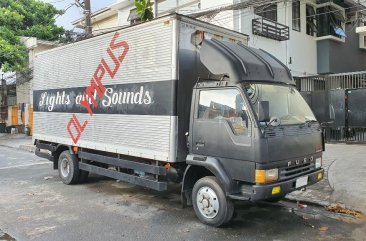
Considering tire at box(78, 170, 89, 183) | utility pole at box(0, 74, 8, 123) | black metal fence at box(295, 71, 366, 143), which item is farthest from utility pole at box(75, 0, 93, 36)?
utility pole at box(0, 74, 8, 123)

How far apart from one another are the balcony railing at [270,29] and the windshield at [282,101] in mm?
10465

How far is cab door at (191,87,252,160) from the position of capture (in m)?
5.23

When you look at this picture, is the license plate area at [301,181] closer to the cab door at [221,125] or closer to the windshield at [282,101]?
the windshield at [282,101]

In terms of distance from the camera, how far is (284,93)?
5.95 meters

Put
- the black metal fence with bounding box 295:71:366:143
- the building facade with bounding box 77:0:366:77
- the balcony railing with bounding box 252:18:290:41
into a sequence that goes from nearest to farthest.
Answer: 1. the black metal fence with bounding box 295:71:366:143
2. the building facade with bounding box 77:0:366:77
3. the balcony railing with bounding box 252:18:290:41

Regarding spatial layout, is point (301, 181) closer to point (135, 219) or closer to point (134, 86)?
point (135, 219)

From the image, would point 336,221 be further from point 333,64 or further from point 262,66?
point 333,64

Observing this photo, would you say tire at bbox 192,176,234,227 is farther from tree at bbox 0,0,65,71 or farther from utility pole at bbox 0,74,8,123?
utility pole at bbox 0,74,8,123

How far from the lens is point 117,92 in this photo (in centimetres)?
716

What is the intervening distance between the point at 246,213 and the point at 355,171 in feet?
13.4

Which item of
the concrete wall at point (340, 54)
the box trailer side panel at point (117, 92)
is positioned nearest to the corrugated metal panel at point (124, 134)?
the box trailer side panel at point (117, 92)

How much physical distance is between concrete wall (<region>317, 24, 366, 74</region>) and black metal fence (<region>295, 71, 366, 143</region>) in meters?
5.58

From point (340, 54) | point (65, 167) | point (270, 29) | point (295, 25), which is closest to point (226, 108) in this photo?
point (65, 167)

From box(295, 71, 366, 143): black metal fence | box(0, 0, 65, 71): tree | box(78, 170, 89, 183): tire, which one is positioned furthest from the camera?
box(0, 0, 65, 71): tree
